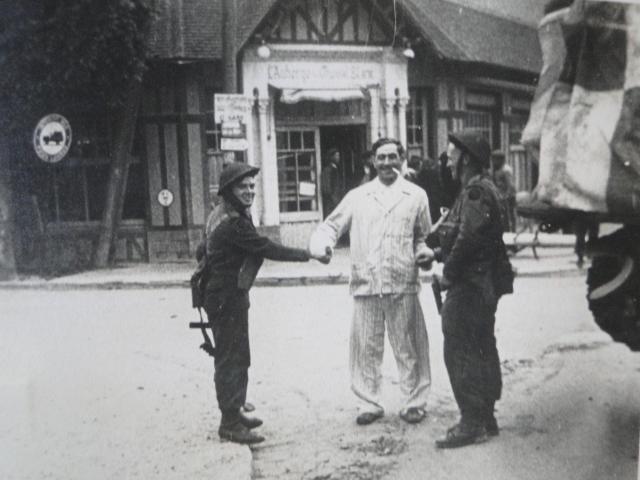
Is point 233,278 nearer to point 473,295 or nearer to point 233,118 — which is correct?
point 233,118

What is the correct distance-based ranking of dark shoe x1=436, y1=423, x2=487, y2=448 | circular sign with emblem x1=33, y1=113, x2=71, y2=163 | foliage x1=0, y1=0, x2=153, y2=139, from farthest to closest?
1. dark shoe x1=436, y1=423, x2=487, y2=448
2. circular sign with emblem x1=33, y1=113, x2=71, y2=163
3. foliage x1=0, y1=0, x2=153, y2=139

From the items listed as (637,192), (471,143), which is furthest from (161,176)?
(637,192)

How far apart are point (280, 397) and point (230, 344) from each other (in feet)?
2.78

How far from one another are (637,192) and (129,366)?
10.3 feet

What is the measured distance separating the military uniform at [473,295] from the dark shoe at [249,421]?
105 cm

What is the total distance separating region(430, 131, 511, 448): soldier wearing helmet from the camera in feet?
12.3

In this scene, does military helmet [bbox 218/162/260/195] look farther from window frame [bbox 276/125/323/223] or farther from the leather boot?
the leather boot

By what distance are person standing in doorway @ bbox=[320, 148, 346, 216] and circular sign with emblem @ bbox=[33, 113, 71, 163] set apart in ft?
4.47

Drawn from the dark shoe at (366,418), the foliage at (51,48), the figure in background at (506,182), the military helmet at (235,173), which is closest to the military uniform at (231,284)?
the military helmet at (235,173)

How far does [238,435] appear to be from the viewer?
385 centimetres

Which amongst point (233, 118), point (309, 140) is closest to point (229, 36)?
point (233, 118)

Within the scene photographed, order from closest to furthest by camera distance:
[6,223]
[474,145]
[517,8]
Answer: [6,223] → [474,145] → [517,8]

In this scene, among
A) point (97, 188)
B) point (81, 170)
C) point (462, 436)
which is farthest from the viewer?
point (81, 170)

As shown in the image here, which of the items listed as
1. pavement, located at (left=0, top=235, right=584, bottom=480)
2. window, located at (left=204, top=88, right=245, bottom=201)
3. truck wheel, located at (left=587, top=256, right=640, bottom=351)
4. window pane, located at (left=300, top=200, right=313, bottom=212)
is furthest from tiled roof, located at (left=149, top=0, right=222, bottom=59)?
truck wheel, located at (left=587, top=256, right=640, bottom=351)
